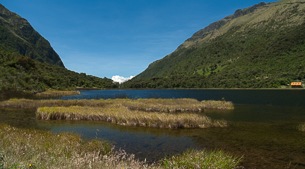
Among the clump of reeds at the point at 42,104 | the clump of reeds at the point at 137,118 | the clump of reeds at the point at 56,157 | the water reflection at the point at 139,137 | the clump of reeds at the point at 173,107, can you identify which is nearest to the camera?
the clump of reeds at the point at 56,157

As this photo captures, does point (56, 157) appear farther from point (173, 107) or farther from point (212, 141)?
point (173, 107)

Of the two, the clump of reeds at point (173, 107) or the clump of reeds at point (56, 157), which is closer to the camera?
the clump of reeds at point (56, 157)

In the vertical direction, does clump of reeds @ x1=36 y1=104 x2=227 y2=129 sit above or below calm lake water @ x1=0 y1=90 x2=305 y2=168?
above

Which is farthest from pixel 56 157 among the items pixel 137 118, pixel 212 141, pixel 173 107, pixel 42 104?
pixel 42 104

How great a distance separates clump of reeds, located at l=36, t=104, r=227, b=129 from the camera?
35.8 metres

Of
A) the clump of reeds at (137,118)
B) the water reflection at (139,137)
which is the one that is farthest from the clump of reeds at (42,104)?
the water reflection at (139,137)

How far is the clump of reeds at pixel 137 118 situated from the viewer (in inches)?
1407

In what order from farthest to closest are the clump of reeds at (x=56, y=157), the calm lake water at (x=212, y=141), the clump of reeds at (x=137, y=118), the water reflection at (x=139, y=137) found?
the clump of reeds at (x=137, y=118), the water reflection at (x=139, y=137), the calm lake water at (x=212, y=141), the clump of reeds at (x=56, y=157)

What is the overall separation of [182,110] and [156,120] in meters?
22.5

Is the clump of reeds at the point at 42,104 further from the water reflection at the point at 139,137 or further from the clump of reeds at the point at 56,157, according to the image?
the clump of reeds at the point at 56,157

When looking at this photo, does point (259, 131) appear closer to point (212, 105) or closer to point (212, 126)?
point (212, 126)

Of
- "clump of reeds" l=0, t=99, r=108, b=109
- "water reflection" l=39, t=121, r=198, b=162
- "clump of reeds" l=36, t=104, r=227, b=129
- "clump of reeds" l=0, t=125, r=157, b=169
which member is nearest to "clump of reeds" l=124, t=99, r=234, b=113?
"clump of reeds" l=0, t=99, r=108, b=109

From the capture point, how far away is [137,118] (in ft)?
122

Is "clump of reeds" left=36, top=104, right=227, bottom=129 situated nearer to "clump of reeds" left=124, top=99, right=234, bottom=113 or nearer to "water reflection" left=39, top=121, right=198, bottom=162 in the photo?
"water reflection" left=39, top=121, right=198, bottom=162
